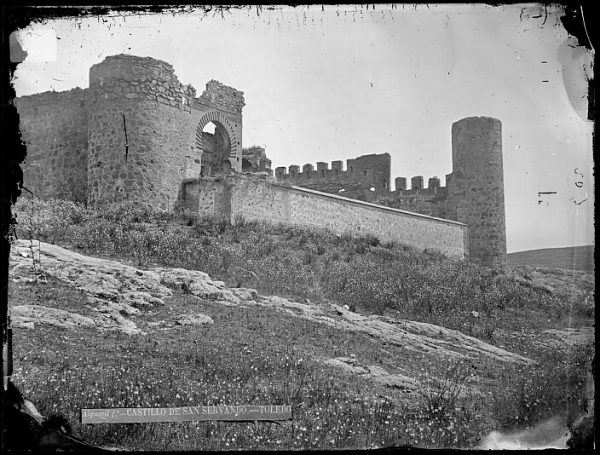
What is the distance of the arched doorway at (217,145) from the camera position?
10.8 m

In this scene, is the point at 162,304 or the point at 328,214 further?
the point at 328,214

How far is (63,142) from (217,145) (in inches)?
126

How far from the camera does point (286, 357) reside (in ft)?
17.9

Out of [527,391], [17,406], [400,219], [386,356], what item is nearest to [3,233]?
[17,406]

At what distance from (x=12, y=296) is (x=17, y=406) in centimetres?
115

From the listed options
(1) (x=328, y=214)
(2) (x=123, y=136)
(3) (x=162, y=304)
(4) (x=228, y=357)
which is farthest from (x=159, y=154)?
(4) (x=228, y=357)

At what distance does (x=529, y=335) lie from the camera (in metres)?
6.30

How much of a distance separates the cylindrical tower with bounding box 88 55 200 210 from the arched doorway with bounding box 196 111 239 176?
0.83 metres

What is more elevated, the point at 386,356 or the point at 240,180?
the point at 240,180

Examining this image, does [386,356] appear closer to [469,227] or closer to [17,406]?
[17,406]

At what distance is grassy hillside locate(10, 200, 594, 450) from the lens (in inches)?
192

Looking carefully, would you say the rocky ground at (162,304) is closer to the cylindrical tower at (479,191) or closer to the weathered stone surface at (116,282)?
the weathered stone surface at (116,282)

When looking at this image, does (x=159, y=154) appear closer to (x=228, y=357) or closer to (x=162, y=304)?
(x=162, y=304)

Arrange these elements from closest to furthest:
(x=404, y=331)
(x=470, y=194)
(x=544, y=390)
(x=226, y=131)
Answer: (x=544, y=390)
(x=404, y=331)
(x=226, y=131)
(x=470, y=194)
